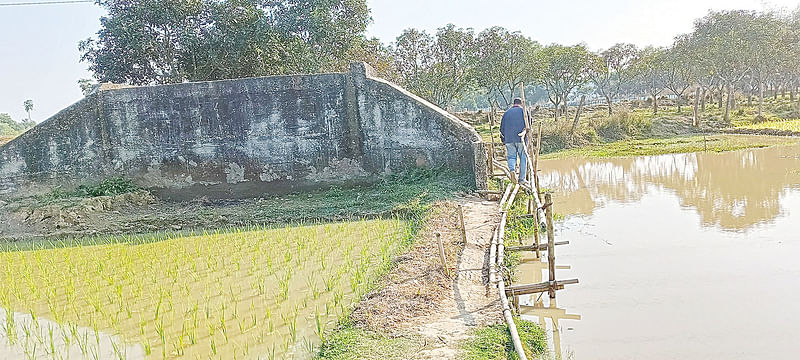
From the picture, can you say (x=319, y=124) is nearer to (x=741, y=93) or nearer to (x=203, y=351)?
(x=203, y=351)

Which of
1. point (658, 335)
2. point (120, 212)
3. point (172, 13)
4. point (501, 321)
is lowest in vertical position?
point (658, 335)

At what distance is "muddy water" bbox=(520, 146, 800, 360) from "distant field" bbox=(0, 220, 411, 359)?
214 cm

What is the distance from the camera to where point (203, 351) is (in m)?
4.75

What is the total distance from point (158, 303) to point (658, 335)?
4728 mm

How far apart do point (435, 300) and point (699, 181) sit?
10397 mm

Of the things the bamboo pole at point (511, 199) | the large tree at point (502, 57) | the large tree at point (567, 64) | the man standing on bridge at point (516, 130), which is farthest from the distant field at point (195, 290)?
the large tree at point (567, 64)

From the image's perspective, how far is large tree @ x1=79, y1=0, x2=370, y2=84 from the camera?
16.6 meters

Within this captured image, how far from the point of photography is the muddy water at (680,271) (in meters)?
4.78

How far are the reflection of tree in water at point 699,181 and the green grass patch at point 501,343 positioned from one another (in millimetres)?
5361

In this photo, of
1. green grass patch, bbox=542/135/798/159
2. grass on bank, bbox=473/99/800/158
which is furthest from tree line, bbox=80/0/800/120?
green grass patch, bbox=542/135/798/159

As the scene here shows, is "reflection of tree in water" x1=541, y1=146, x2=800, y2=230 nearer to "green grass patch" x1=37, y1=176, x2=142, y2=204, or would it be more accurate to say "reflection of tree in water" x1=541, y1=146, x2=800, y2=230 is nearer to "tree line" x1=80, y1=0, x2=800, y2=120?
"tree line" x1=80, y1=0, x2=800, y2=120

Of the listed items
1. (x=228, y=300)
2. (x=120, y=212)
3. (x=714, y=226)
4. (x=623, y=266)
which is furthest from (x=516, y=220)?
(x=120, y=212)

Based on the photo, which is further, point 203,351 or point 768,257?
point 768,257

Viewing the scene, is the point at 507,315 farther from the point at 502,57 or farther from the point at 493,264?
the point at 502,57
